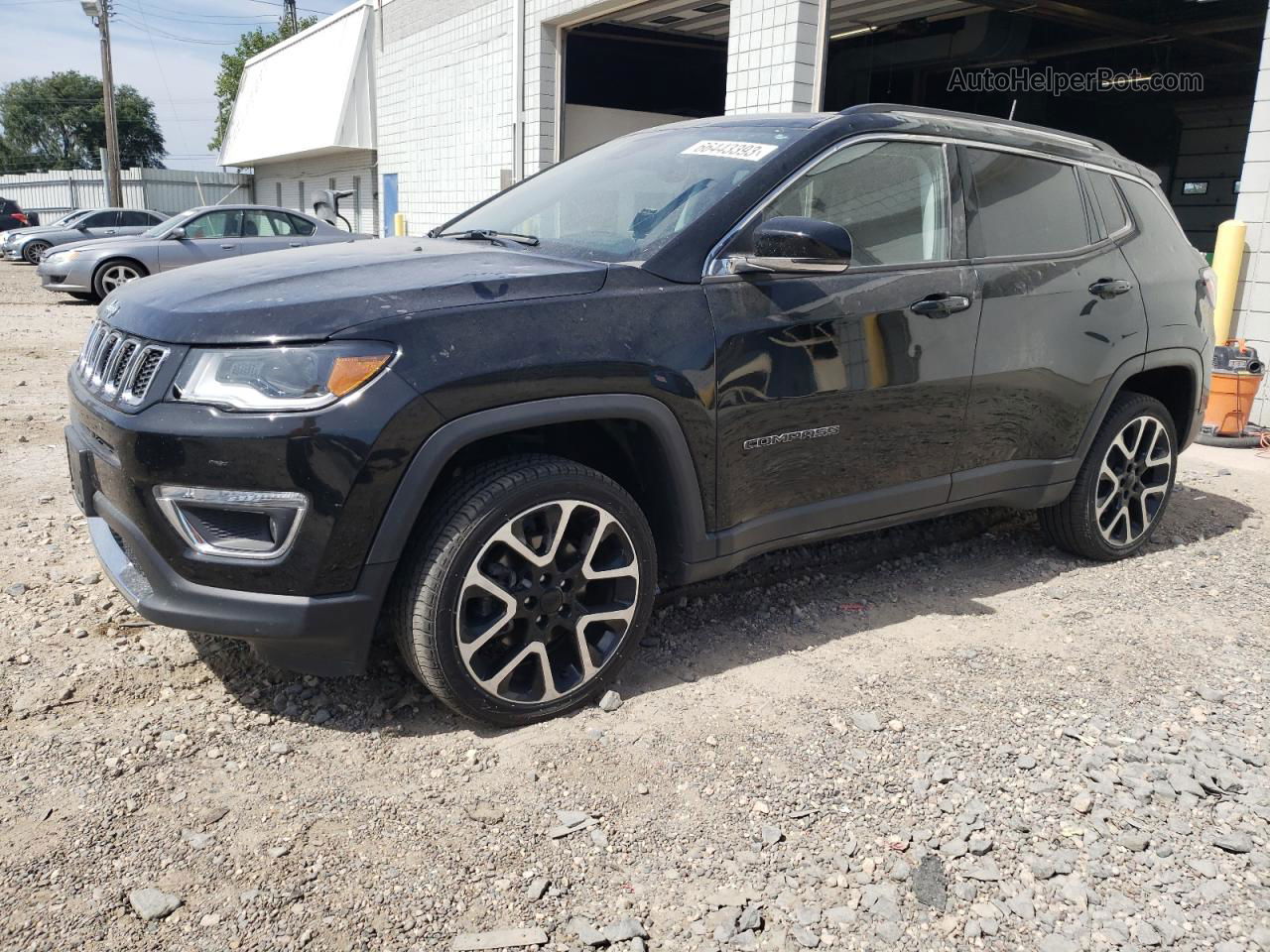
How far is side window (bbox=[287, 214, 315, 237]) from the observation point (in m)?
14.2

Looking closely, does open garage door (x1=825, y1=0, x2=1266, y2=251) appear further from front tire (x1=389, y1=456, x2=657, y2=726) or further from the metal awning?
front tire (x1=389, y1=456, x2=657, y2=726)

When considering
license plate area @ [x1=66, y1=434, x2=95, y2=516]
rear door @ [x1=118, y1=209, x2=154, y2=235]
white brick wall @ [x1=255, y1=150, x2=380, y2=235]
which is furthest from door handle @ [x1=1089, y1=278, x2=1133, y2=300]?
rear door @ [x1=118, y1=209, x2=154, y2=235]

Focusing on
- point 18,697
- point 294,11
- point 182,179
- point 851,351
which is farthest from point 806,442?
point 294,11

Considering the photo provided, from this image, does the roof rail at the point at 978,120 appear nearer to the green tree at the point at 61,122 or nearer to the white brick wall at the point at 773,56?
the white brick wall at the point at 773,56

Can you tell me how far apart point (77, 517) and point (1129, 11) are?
1576 cm

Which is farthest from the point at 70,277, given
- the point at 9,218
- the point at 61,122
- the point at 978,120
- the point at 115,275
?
the point at 61,122

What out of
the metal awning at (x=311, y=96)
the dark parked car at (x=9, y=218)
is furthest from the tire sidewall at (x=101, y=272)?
the dark parked car at (x=9, y=218)

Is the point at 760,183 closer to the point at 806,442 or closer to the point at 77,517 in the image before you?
the point at 806,442

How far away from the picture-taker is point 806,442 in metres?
3.38

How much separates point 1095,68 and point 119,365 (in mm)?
20910

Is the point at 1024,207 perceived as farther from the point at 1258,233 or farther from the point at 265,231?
the point at 265,231

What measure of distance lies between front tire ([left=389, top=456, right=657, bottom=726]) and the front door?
1.48 feet

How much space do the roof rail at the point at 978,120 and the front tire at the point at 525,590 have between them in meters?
1.74

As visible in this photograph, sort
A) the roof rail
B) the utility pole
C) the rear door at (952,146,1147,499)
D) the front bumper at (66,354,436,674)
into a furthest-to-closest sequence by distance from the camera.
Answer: the utility pole
the rear door at (952,146,1147,499)
the roof rail
the front bumper at (66,354,436,674)
